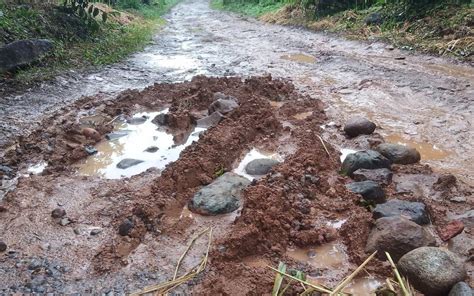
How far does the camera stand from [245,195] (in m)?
3.62

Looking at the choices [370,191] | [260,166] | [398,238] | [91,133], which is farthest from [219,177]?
[91,133]

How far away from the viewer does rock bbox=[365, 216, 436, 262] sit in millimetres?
2777

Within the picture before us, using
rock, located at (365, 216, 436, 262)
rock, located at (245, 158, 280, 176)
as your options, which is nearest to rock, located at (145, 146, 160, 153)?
rock, located at (245, 158, 280, 176)

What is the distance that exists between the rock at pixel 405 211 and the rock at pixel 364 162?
26.3 inches

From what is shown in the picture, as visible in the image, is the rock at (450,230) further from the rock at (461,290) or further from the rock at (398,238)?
the rock at (461,290)

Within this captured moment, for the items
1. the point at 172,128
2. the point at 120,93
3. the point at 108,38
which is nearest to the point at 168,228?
the point at 172,128

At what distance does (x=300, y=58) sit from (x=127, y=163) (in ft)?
19.3

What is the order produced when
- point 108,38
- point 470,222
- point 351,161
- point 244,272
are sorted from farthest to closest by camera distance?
1. point 108,38
2. point 351,161
3. point 470,222
4. point 244,272

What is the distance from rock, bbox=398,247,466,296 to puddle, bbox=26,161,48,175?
3.56 metres

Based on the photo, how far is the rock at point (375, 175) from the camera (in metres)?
3.78

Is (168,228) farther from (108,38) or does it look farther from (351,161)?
(108,38)

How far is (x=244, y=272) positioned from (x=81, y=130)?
3.27 meters

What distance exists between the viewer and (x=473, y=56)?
7656 millimetres

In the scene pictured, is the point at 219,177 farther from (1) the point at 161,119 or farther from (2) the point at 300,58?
(2) the point at 300,58
